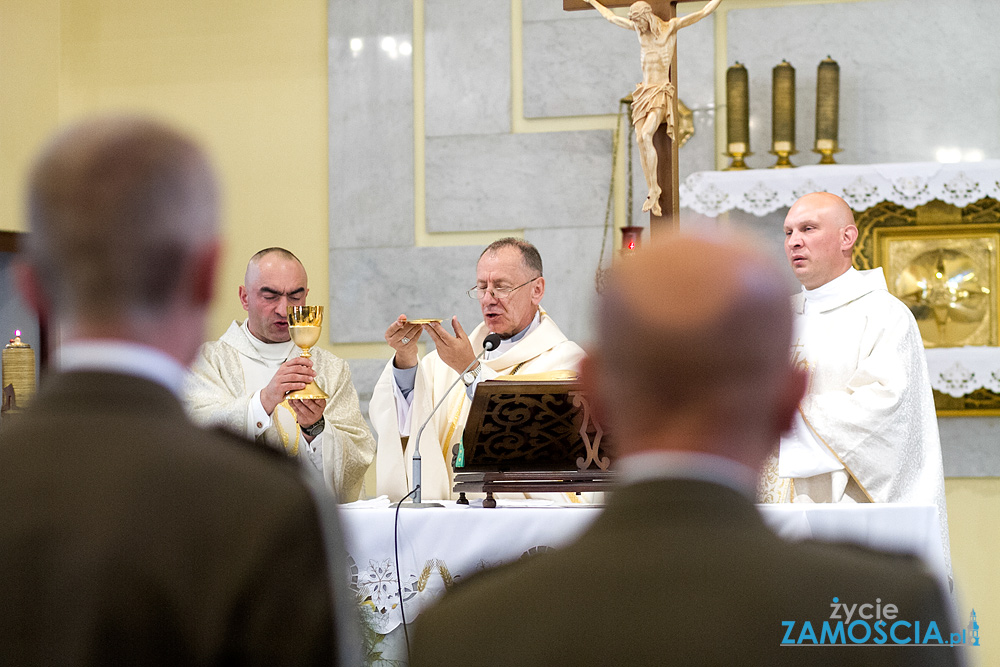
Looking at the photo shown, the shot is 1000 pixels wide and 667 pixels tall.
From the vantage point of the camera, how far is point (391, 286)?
6664 mm

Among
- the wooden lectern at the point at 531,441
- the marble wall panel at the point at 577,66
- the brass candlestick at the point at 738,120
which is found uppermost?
the marble wall panel at the point at 577,66

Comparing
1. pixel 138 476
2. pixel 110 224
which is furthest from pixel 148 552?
pixel 110 224

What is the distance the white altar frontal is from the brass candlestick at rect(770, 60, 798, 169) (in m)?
2.86

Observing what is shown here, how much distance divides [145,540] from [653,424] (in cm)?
48

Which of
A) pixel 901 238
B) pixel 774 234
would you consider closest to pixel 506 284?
pixel 774 234

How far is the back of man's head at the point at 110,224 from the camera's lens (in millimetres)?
1085

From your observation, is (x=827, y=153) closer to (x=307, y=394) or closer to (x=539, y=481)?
(x=539, y=481)

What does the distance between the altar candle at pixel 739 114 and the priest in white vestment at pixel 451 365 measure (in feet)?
5.04

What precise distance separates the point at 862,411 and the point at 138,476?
3899mm

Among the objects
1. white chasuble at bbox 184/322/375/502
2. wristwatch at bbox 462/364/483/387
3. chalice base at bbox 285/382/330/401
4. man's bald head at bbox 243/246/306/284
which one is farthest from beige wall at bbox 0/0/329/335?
chalice base at bbox 285/382/330/401

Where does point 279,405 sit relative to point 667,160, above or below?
below

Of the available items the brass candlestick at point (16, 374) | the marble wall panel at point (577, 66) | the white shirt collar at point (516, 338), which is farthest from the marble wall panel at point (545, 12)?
the brass candlestick at point (16, 374)

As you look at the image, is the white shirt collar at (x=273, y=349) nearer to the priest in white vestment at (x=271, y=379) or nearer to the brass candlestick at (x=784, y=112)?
the priest in white vestment at (x=271, y=379)

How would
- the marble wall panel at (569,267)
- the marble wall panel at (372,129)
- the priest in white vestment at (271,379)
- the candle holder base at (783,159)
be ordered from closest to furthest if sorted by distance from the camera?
the priest in white vestment at (271,379) → the candle holder base at (783,159) → the marble wall panel at (569,267) → the marble wall panel at (372,129)
